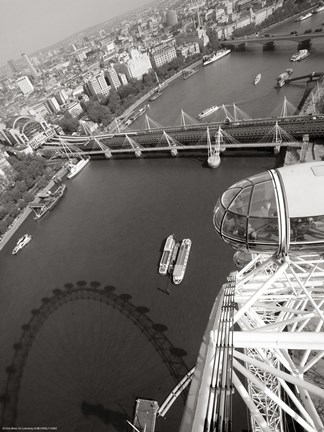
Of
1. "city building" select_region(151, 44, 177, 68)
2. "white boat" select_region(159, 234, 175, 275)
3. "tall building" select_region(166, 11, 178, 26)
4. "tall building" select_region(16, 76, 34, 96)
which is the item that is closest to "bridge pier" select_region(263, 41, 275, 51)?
"city building" select_region(151, 44, 177, 68)

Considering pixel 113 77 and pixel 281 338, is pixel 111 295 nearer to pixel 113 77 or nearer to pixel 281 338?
pixel 281 338

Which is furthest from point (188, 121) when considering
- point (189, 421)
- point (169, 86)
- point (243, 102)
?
point (189, 421)

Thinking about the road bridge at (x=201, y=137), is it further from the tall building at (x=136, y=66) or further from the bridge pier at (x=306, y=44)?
the bridge pier at (x=306, y=44)

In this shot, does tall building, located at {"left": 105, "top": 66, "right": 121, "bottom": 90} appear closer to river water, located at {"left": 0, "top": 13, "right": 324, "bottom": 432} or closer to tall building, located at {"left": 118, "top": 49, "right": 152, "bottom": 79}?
tall building, located at {"left": 118, "top": 49, "right": 152, "bottom": 79}

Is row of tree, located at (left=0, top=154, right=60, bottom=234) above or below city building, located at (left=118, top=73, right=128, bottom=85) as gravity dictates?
below

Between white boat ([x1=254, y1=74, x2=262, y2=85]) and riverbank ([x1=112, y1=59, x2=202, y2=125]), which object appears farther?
riverbank ([x1=112, y1=59, x2=202, y2=125])

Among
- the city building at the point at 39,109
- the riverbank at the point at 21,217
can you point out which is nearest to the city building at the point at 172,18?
the city building at the point at 39,109

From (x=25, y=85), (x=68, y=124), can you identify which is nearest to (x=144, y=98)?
(x=68, y=124)
